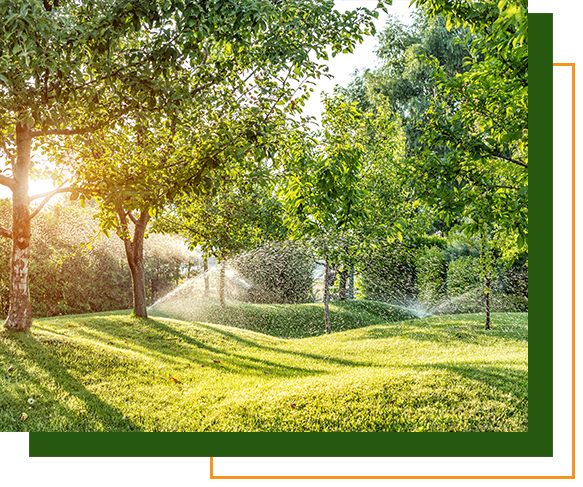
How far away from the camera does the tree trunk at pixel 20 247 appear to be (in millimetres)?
4789

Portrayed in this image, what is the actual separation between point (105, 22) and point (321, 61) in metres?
2.64

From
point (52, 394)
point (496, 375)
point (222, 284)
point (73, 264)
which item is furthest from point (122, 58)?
point (222, 284)

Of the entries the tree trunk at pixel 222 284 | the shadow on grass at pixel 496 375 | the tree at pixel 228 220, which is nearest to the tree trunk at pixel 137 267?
the tree at pixel 228 220

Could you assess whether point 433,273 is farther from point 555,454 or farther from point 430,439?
point 430,439

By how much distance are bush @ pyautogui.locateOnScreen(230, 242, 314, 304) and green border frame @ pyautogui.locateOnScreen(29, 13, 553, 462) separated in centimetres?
1066

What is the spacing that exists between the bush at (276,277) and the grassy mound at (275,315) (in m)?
1.29

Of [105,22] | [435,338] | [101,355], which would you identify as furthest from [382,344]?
[105,22]

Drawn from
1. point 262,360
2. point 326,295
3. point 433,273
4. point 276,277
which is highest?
point 433,273

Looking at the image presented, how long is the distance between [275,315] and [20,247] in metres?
7.89

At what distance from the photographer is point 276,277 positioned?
14602mm

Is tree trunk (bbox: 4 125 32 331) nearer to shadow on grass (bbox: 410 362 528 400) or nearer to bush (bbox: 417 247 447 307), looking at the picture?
shadow on grass (bbox: 410 362 528 400)
